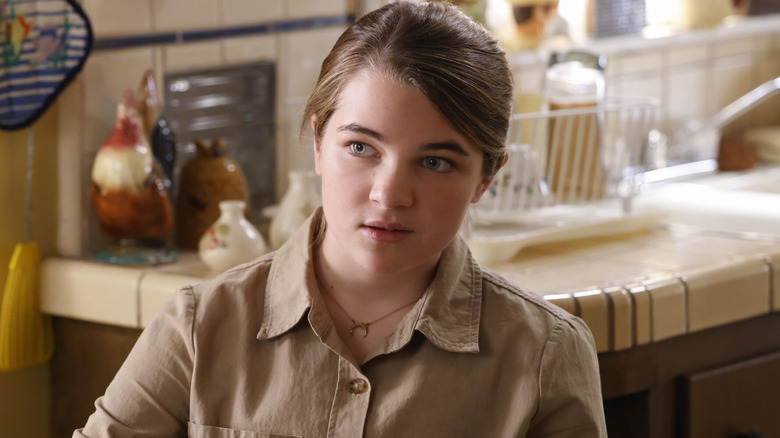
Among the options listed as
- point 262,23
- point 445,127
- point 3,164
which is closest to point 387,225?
point 445,127

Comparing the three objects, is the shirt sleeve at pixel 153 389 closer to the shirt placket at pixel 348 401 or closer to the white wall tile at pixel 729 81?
the shirt placket at pixel 348 401

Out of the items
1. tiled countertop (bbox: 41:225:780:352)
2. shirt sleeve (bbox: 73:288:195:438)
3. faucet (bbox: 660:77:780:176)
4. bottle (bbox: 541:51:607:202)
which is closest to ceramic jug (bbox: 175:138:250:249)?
tiled countertop (bbox: 41:225:780:352)

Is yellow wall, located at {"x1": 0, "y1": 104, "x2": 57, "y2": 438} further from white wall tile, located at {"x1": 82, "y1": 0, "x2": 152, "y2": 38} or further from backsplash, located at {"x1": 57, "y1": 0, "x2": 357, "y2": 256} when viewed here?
white wall tile, located at {"x1": 82, "y1": 0, "x2": 152, "y2": 38}

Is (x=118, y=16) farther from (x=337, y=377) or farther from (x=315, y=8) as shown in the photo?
(x=337, y=377)

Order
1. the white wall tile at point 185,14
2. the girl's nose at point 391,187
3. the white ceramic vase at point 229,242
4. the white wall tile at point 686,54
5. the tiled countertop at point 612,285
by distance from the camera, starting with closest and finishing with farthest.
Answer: the girl's nose at point 391,187, the tiled countertop at point 612,285, the white ceramic vase at point 229,242, the white wall tile at point 185,14, the white wall tile at point 686,54

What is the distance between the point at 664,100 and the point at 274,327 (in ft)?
5.53

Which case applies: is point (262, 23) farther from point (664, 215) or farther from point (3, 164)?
point (664, 215)

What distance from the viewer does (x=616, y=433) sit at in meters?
1.47

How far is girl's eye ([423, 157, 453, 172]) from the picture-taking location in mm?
956

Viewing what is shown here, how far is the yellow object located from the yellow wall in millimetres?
34

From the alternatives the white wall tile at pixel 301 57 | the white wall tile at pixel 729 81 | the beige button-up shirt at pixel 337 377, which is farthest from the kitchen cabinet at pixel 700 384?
the white wall tile at pixel 729 81

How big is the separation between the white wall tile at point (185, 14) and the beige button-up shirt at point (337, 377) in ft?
2.32

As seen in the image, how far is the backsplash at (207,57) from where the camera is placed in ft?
5.09

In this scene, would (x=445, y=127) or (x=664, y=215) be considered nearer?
(x=445, y=127)
